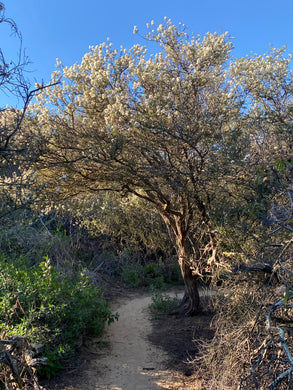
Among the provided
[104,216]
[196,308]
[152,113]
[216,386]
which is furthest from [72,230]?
[216,386]

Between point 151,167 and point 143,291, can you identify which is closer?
point 151,167

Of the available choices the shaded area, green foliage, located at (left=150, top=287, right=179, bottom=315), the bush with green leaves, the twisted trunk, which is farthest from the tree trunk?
the bush with green leaves

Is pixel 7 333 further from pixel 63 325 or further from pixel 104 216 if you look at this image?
pixel 104 216

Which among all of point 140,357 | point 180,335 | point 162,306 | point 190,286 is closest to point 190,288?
point 190,286

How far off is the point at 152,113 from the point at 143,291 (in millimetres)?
7935

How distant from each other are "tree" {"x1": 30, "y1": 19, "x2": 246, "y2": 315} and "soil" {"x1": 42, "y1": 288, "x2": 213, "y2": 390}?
1822 millimetres

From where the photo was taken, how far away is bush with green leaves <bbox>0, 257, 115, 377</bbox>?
5.82m

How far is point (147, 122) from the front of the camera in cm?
638

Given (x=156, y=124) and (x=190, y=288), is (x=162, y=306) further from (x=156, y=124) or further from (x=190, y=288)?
(x=156, y=124)

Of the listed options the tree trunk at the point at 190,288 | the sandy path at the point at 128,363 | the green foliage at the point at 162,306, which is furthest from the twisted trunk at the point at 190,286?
the sandy path at the point at 128,363

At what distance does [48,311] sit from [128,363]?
1773mm

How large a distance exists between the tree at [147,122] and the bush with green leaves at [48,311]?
1.64 meters

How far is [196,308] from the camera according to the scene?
9281 millimetres

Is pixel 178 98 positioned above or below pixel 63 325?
above
